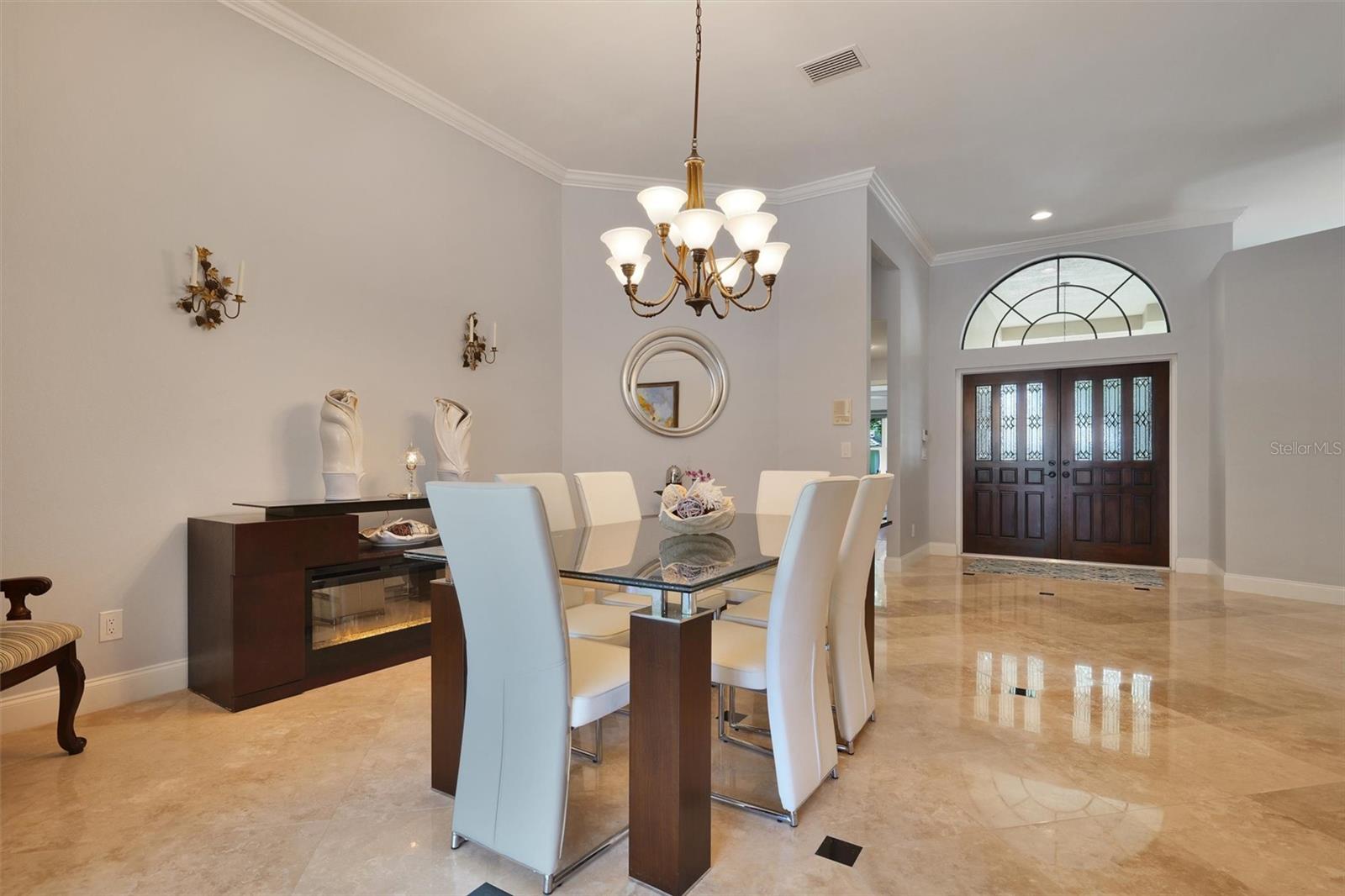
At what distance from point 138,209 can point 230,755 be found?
212cm

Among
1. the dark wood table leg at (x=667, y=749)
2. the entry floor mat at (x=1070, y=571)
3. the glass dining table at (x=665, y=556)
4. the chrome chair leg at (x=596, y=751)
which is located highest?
the glass dining table at (x=665, y=556)

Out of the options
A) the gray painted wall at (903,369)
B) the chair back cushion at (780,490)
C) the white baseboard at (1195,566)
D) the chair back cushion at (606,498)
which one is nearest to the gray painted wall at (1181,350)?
the white baseboard at (1195,566)

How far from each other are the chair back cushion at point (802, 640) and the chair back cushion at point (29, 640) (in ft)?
7.03

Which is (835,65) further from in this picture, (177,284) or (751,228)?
(177,284)

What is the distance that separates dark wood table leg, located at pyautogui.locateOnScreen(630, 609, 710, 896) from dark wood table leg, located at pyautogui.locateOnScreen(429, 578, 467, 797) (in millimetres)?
603

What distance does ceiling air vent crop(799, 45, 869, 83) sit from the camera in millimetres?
3371

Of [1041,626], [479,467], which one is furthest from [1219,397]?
[479,467]

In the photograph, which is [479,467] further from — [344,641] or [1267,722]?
[1267,722]

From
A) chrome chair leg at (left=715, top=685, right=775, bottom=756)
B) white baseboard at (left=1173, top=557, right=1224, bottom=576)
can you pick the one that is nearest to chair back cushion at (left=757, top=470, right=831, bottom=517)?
chrome chair leg at (left=715, top=685, right=775, bottom=756)

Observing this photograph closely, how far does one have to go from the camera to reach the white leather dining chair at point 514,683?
4.70ft

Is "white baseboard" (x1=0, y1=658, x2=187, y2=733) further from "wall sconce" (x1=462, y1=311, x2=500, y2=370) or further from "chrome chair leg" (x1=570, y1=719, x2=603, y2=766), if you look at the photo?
"wall sconce" (x1=462, y1=311, x2=500, y2=370)

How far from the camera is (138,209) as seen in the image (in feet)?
8.61

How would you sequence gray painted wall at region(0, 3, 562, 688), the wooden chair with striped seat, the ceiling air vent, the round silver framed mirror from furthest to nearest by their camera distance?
the round silver framed mirror → the ceiling air vent → gray painted wall at region(0, 3, 562, 688) → the wooden chair with striped seat

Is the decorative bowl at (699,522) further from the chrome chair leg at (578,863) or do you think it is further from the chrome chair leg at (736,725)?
the chrome chair leg at (578,863)
